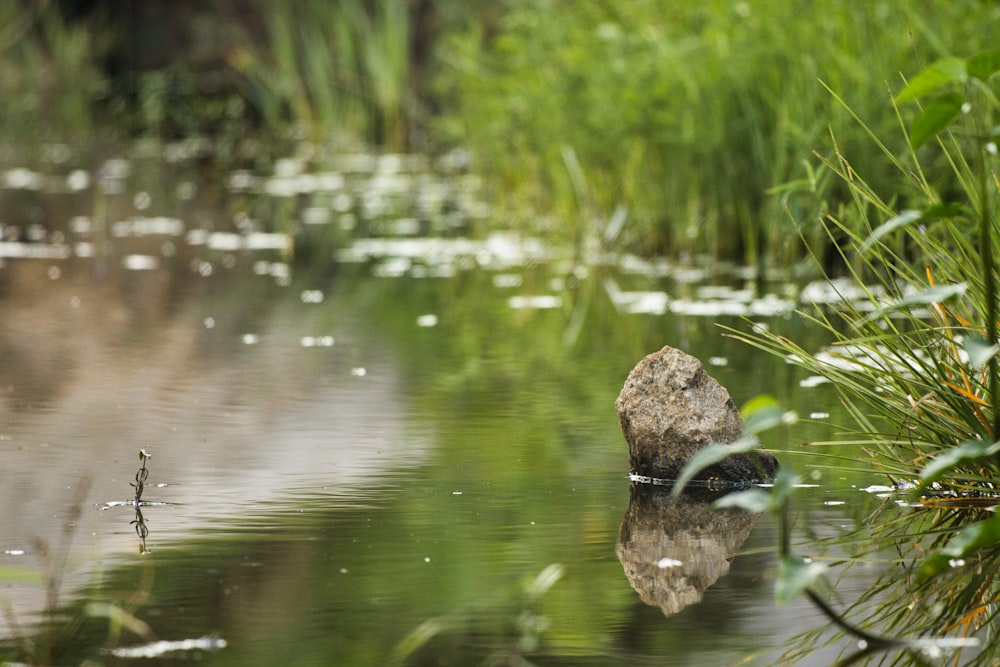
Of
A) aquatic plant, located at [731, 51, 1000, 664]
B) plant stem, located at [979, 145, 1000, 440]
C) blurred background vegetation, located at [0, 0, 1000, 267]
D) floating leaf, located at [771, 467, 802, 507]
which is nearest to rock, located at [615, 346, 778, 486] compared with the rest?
aquatic plant, located at [731, 51, 1000, 664]

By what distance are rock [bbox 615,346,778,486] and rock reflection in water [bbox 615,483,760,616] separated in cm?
9

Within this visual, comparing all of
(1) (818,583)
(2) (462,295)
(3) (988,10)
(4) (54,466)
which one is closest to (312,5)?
(2) (462,295)

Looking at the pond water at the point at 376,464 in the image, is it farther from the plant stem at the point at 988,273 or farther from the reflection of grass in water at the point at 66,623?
the plant stem at the point at 988,273

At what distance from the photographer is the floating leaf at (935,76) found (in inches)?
122

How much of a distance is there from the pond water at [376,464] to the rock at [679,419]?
136 millimetres

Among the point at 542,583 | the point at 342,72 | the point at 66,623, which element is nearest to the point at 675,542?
the point at 542,583

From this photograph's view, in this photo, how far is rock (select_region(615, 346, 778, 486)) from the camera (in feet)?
13.9

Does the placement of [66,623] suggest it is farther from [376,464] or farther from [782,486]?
[376,464]

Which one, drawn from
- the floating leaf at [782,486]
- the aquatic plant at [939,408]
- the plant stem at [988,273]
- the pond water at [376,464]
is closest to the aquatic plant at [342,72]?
the pond water at [376,464]

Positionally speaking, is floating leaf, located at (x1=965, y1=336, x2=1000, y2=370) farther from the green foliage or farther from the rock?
the green foliage

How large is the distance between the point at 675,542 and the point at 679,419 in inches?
22.0

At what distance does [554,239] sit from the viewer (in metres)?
9.41

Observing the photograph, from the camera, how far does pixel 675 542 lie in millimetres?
3758

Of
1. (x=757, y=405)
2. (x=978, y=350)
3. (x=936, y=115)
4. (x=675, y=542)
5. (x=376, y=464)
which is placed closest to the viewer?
(x=757, y=405)
